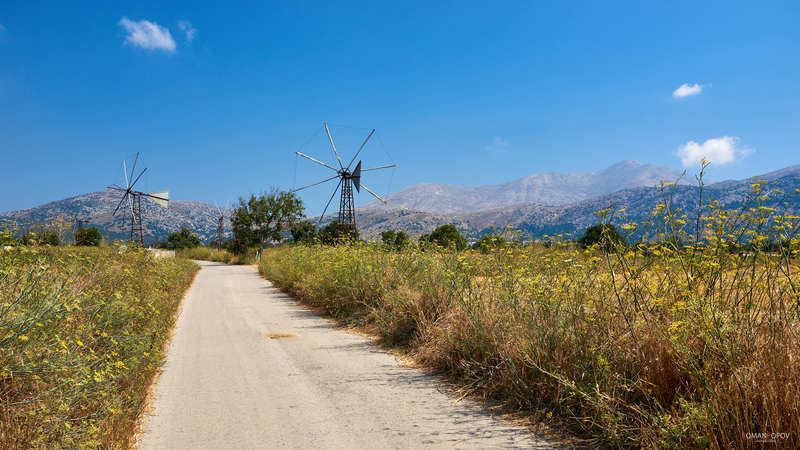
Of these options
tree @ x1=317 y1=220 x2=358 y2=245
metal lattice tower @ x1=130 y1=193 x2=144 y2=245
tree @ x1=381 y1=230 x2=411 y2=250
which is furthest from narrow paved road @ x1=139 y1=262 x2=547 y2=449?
metal lattice tower @ x1=130 y1=193 x2=144 y2=245

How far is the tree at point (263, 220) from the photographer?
51250 mm

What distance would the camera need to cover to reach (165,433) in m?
4.45

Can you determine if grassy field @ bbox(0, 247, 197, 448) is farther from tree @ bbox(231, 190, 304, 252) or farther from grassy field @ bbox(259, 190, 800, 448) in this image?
tree @ bbox(231, 190, 304, 252)

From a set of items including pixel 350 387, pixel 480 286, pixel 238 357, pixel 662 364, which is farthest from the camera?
pixel 238 357

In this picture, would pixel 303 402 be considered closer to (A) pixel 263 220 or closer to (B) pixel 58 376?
(B) pixel 58 376

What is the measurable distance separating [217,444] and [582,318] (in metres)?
3.75

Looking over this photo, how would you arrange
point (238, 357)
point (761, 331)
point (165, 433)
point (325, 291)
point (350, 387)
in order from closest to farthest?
point (761, 331) < point (165, 433) < point (350, 387) < point (238, 357) < point (325, 291)

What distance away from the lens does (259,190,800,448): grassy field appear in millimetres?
3324

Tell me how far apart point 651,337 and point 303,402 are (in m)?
3.72

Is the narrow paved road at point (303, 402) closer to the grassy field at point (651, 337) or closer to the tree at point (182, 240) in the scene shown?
the grassy field at point (651, 337)

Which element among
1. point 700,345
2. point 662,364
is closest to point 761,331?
point 700,345

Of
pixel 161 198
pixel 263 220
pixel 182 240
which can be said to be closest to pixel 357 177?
pixel 263 220

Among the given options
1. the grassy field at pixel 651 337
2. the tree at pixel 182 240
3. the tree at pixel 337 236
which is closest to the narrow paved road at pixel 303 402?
the grassy field at pixel 651 337

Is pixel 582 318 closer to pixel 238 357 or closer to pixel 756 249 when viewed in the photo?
pixel 756 249
